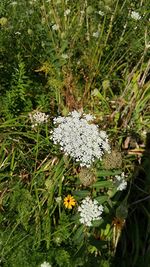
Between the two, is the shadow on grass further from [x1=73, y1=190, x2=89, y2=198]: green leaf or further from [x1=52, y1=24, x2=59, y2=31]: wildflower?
[x1=52, y1=24, x2=59, y2=31]: wildflower

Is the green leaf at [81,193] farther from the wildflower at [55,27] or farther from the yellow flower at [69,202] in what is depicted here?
the wildflower at [55,27]

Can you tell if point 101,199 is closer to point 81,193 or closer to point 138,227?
point 81,193

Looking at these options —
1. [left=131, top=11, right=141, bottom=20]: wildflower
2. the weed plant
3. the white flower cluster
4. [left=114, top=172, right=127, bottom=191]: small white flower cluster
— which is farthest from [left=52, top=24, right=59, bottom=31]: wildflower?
[left=114, top=172, right=127, bottom=191]: small white flower cluster

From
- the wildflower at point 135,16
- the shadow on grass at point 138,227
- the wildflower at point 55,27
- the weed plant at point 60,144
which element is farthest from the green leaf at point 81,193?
the wildflower at point 135,16

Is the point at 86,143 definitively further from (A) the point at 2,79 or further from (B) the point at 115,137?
(A) the point at 2,79

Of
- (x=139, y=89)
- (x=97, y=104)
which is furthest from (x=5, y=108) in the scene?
(x=139, y=89)
